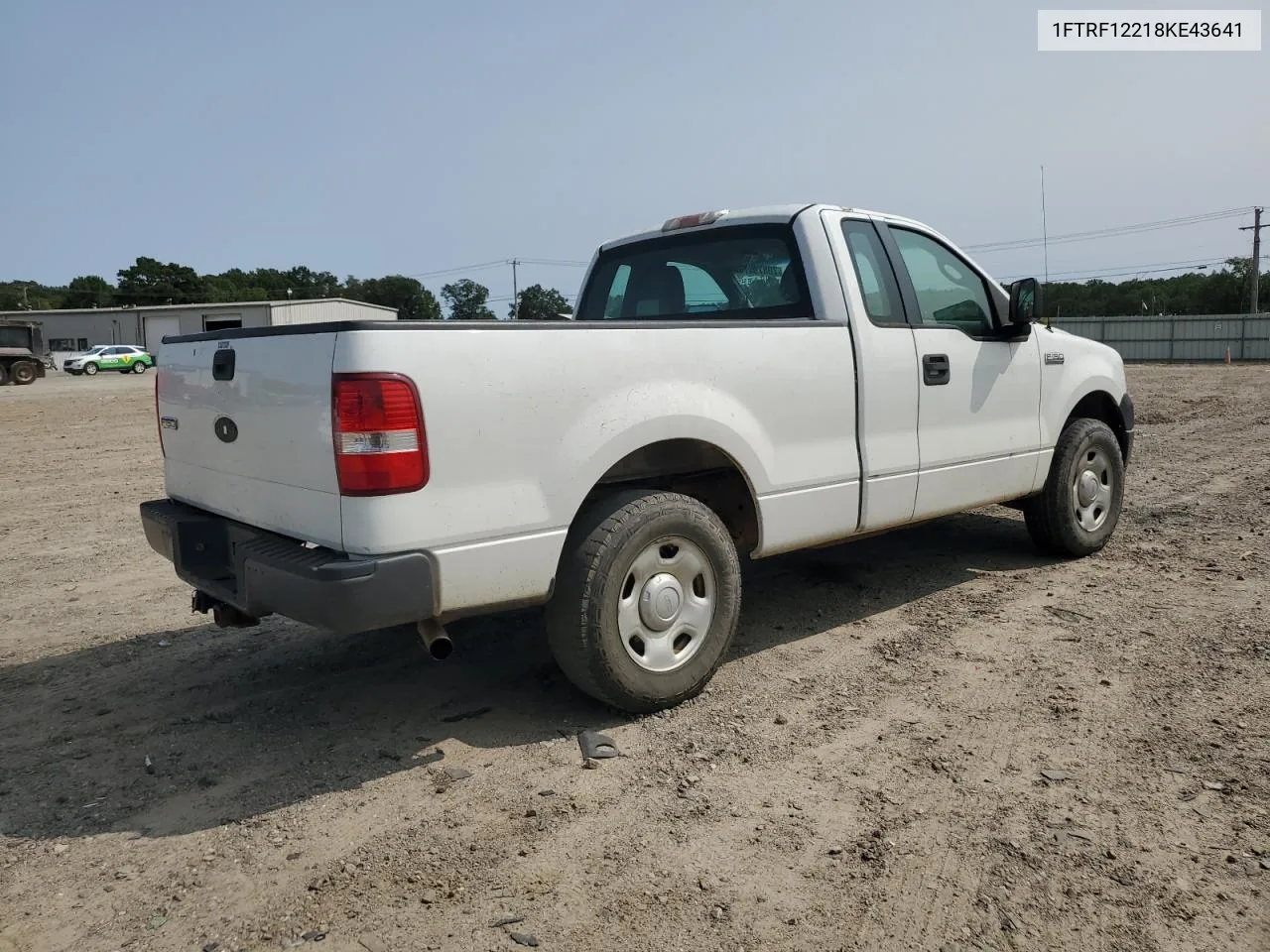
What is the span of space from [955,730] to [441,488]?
2121 millimetres

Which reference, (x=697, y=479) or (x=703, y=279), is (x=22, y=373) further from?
(x=697, y=479)

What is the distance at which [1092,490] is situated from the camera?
6.10m

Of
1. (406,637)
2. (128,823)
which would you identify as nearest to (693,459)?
(406,637)

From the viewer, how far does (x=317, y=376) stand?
3.13 meters

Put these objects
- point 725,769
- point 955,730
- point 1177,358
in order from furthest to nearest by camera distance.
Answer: point 1177,358 < point 955,730 < point 725,769

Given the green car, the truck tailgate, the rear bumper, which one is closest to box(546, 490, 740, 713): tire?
the rear bumper

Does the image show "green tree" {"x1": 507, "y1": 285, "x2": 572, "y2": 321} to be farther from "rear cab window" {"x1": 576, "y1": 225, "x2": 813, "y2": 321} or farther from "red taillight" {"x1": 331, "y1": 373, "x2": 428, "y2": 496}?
"red taillight" {"x1": 331, "y1": 373, "x2": 428, "y2": 496}

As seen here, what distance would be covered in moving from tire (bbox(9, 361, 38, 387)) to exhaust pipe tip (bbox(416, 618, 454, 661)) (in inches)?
1413

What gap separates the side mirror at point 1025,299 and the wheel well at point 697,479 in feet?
6.93

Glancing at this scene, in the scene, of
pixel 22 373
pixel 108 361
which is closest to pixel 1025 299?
pixel 22 373

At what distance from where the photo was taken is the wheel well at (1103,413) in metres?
6.26

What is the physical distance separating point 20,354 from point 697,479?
3630 centimetres

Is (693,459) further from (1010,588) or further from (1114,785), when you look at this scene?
(1010,588)

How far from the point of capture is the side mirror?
532 centimetres
